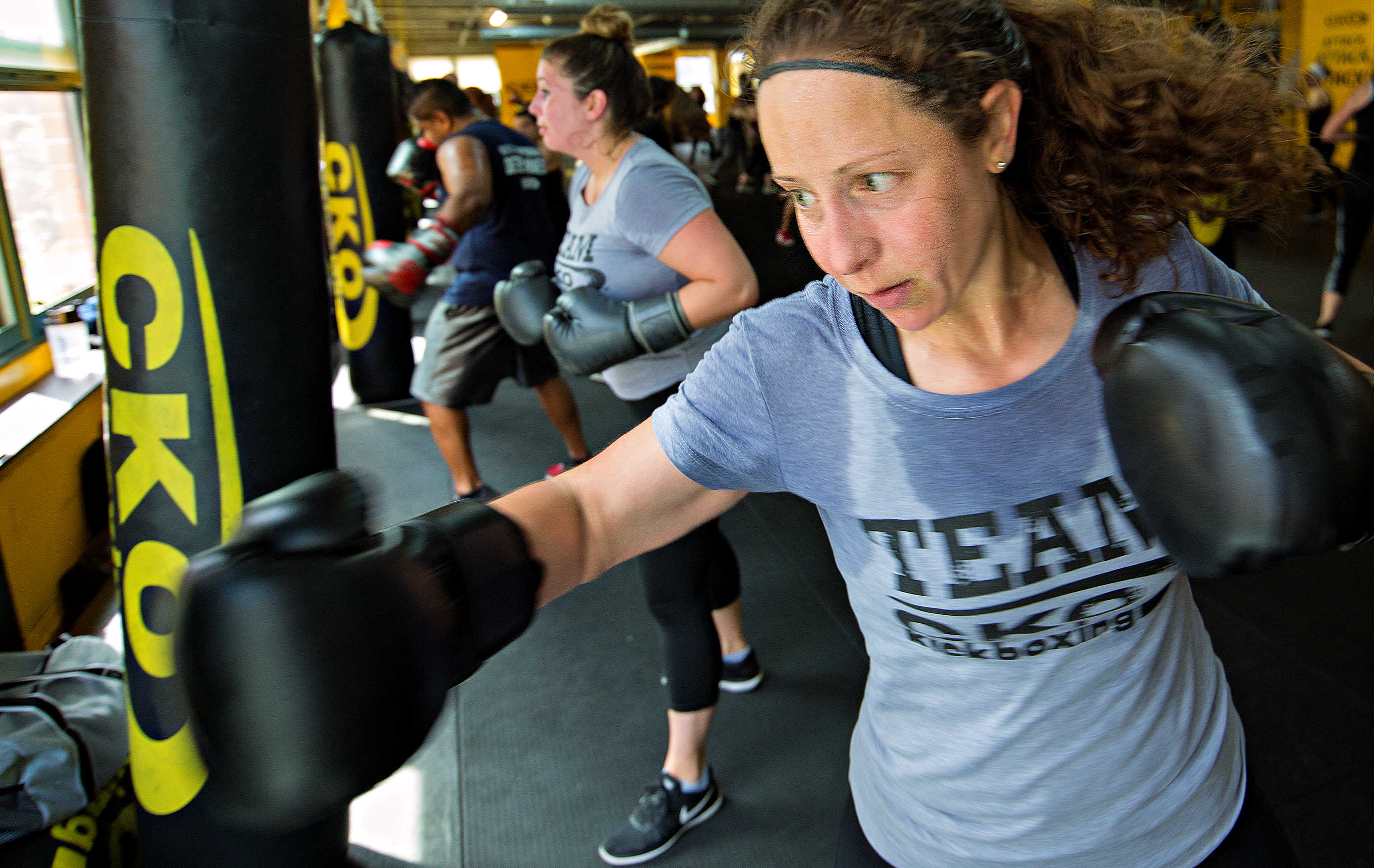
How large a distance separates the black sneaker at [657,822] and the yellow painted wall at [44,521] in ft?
5.31

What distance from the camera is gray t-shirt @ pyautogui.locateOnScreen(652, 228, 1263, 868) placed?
0.79 meters

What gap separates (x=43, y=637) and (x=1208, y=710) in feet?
9.15

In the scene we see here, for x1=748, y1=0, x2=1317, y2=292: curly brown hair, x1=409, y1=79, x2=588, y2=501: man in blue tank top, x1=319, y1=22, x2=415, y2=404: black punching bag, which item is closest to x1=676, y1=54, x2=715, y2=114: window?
x1=319, y1=22, x2=415, y2=404: black punching bag

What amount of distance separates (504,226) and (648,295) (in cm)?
133

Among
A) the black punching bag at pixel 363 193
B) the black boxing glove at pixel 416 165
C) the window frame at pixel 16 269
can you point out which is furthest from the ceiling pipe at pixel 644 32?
the window frame at pixel 16 269

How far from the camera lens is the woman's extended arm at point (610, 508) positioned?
2.72 ft

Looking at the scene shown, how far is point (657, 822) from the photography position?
1.78 m

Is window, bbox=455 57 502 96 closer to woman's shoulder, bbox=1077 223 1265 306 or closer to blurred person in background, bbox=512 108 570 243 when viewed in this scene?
blurred person in background, bbox=512 108 570 243

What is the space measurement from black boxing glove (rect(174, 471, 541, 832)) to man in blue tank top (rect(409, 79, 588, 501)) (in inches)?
94.3

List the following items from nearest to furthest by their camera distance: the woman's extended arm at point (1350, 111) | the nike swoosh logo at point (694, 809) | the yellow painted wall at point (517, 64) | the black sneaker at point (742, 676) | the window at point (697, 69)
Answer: the nike swoosh logo at point (694, 809) < the black sneaker at point (742, 676) < the woman's extended arm at point (1350, 111) < the yellow painted wall at point (517, 64) < the window at point (697, 69)

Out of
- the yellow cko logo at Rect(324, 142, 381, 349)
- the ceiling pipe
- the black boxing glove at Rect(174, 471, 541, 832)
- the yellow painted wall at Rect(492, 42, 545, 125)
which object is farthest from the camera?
the ceiling pipe

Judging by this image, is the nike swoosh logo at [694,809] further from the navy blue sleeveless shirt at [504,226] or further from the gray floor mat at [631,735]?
the navy blue sleeveless shirt at [504,226]

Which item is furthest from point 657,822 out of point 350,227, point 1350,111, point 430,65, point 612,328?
point 430,65

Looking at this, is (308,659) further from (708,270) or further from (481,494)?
(481,494)
